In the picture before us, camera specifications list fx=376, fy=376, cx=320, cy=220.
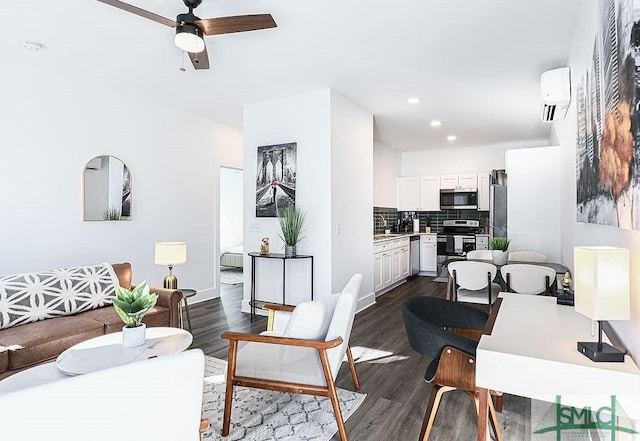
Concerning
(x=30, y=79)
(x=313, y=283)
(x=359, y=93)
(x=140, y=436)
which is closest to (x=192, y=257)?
(x=313, y=283)

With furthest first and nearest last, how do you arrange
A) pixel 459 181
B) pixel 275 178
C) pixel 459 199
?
pixel 459 181
pixel 459 199
pixel 275 178

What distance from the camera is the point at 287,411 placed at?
247 centimetres

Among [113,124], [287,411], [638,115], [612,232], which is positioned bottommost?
[287,411]

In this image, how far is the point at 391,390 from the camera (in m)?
2.74

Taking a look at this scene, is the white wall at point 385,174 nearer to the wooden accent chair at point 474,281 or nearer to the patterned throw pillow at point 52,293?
the wooden accent chair at point 474,281

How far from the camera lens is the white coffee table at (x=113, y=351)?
2.00 m

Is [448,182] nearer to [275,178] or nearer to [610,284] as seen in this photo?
[275,178]

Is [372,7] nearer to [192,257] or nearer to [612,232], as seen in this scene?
[612,232]

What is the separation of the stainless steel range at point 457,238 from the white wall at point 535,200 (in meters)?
3.01

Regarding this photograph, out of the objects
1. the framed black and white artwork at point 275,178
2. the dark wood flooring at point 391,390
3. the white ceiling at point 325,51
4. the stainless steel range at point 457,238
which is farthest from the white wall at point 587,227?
the stainless steel range at point 457,238

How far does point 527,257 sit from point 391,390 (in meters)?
2.50

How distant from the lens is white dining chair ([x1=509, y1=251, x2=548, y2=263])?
419cm

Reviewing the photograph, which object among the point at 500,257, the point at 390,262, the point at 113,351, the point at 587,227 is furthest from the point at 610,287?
the point at 390,262

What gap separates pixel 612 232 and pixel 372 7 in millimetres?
2059
